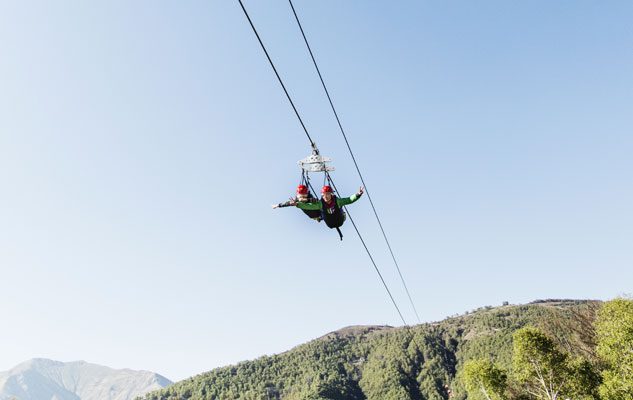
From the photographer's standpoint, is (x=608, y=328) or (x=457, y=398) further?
(x=457, y=398)

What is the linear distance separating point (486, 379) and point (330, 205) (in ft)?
166

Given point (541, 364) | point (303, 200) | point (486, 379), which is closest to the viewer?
point (303, 200)

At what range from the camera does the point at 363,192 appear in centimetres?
1335

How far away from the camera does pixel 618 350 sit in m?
38.0

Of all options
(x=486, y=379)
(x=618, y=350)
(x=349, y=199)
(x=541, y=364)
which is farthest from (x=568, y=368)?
(x=349, y=199)

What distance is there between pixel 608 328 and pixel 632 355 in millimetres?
3391

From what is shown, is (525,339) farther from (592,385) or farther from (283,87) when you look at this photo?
(283,87)

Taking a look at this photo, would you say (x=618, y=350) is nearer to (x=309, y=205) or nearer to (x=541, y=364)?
(x=541, y=364)

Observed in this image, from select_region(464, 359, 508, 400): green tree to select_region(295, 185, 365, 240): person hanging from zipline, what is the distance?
49.8m

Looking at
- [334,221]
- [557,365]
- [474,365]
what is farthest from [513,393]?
[334,221]

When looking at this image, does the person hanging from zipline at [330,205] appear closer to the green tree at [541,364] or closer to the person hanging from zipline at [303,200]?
the person hanging from zipline at [303,200]

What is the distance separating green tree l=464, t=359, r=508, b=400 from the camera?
2045 inches

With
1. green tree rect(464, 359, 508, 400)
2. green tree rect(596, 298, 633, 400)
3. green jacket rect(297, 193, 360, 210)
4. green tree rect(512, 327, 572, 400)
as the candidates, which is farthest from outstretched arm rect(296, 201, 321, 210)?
green tree rect(464, 359, 508, 400)

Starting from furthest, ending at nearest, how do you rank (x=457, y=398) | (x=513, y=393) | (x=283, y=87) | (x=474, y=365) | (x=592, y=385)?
(x=457, y=398) < (x=513, y=393) < (x=474, y=365) < (x=592, y=385) < (x=283, y=87)
